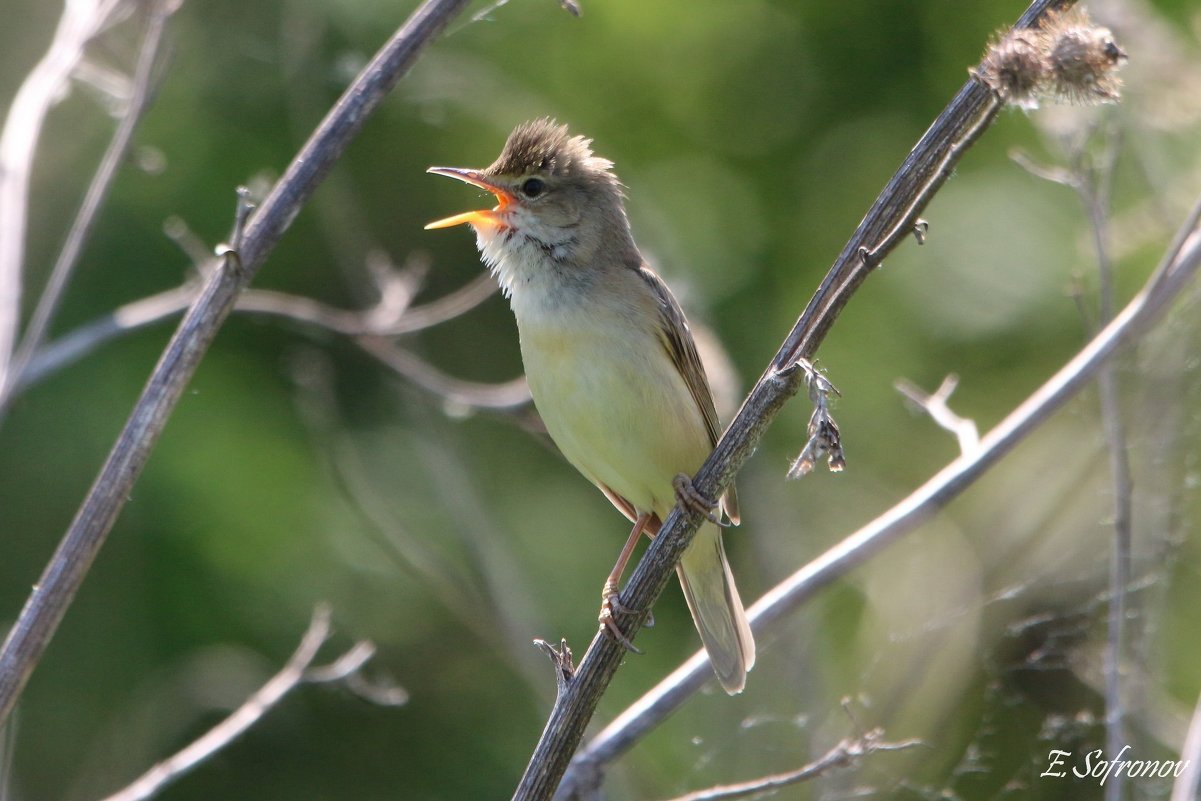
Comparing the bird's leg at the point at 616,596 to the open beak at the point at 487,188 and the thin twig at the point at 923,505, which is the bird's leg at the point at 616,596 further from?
the open beak at the point at 487,188

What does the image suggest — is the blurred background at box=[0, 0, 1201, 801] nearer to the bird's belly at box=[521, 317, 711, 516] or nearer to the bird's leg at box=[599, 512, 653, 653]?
the bird's leg at box=[599, 512, 653, 653]

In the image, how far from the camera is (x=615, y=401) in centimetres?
353

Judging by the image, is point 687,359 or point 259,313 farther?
point 259,313

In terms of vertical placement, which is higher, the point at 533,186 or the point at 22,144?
the point at 22,144

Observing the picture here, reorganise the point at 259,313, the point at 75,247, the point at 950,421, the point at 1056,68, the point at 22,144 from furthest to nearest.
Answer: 1. the point at 259,313
2. the point at 950,421
3. the point at 22,144
4. the point at 75,247
5. the point at 1056,68

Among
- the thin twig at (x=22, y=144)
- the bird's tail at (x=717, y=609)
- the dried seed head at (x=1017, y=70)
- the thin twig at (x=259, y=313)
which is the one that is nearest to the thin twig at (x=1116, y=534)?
the bird's tail at (x=717, y=609)

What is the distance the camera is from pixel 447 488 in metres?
4.64

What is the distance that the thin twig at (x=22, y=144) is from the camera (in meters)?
3.13

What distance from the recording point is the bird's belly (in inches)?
139

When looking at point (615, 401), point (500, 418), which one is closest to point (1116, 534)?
point (615, 401)

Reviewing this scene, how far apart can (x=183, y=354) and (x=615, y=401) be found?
1.28 m

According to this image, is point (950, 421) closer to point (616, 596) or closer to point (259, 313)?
point (616, 596)

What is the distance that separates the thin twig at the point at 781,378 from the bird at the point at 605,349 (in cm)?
59

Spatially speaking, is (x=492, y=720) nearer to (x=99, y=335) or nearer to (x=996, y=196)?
(x=99, y=335)
